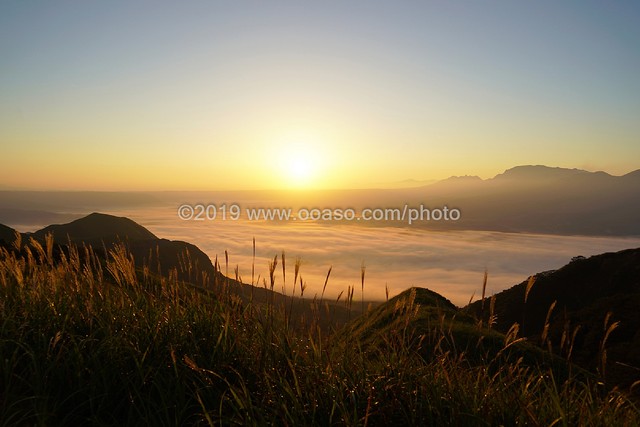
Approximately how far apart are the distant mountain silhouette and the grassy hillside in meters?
10.1

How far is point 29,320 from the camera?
18.4ft

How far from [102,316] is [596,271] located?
25.5 m

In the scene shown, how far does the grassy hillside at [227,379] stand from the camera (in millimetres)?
4242

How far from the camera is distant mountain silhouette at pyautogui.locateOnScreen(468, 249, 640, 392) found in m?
13.8

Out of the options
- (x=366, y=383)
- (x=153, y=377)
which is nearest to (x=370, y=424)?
(x=366, y=383)

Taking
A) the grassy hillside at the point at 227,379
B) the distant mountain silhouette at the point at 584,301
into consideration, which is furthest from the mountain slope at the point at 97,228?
the grassy hillside at the point at 227,379

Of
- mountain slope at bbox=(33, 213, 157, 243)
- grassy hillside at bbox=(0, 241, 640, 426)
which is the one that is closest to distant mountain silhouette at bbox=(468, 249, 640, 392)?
grassy hillside at bbox=(0, 241, 640, 426)

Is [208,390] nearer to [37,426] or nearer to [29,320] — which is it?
[37,426]

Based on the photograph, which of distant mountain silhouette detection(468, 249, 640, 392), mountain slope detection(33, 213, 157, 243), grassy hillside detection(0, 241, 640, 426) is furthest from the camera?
mountain slope detection(33, 213, 157, 243)

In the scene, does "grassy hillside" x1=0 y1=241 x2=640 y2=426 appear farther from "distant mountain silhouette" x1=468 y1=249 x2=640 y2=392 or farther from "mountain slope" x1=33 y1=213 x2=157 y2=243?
"mountain slope" x1=33 y1=213 x2=157 y2=243

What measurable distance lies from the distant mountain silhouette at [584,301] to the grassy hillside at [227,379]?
10101mm

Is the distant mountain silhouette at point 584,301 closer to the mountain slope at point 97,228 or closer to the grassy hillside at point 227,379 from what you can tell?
the grassy hillside at point 227,379

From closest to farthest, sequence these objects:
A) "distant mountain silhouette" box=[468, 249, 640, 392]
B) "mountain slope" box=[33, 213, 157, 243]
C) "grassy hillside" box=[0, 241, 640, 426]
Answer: "grassy hillside" box=[0, 241, 640, 426] → "distant mountain silhouette" box=[468, 249, 640, 392] → "mountain slope" box=[33, 213, 157, 243]

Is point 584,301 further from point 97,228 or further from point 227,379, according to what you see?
point 97,228
